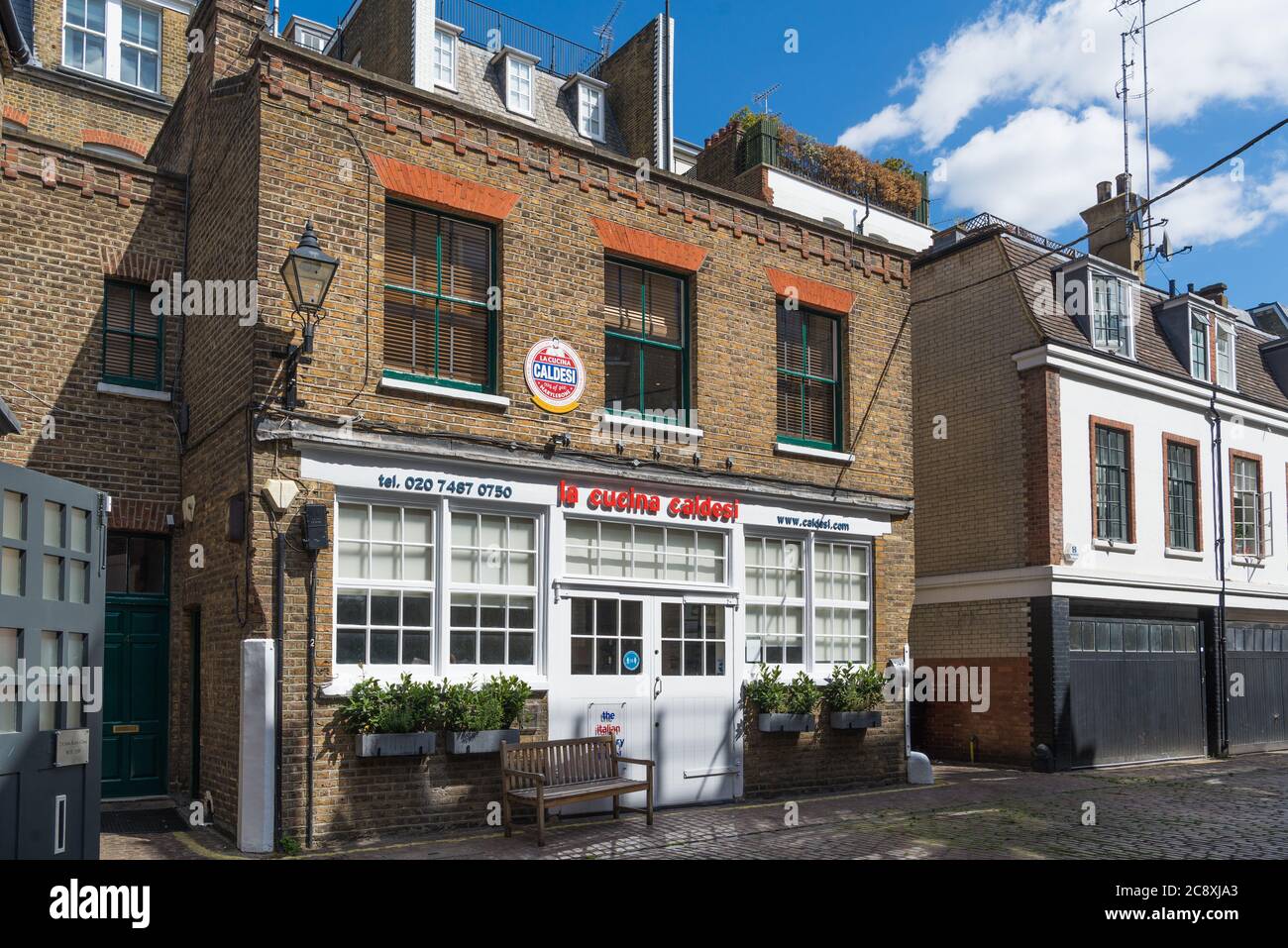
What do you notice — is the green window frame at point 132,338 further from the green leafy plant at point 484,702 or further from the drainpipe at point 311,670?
the green leafy plant at point 484,702

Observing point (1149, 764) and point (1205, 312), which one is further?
point (1205, 312)

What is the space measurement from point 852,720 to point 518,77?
873 inches

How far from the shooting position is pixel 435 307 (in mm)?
11688

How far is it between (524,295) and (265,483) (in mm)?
3448

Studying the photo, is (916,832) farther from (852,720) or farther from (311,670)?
(311,670)

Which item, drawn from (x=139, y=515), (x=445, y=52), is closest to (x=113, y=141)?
(x=445, y=52)

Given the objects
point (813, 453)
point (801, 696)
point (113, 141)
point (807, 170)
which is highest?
point (807, 170)

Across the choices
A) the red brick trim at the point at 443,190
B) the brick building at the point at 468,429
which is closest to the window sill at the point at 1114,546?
the brick building at the point at 468,429

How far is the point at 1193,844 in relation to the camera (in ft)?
34.6

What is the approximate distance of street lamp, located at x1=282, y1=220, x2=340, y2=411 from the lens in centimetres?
1005

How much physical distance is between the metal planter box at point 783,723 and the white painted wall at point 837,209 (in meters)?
15.1
